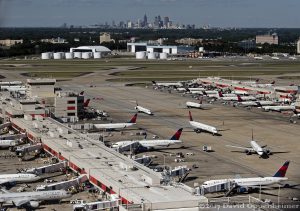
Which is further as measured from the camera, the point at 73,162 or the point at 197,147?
the point at 197,147

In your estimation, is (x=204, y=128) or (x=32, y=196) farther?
(x=204, y=128)

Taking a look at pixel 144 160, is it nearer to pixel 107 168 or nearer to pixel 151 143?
pixel 151 143

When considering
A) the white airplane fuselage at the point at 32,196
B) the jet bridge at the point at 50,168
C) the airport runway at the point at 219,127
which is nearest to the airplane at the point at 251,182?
the airport runway at the point at 219,127

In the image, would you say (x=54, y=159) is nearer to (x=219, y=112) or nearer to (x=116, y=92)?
(x=219, y=112)

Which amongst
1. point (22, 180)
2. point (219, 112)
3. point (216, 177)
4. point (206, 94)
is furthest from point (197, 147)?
point (206, 94)

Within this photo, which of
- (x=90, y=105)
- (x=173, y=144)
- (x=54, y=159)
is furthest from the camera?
(x=90, y=105)

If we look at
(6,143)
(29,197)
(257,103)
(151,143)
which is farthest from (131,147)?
(257,103)

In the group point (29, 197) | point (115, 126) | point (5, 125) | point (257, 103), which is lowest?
point (257, 103)

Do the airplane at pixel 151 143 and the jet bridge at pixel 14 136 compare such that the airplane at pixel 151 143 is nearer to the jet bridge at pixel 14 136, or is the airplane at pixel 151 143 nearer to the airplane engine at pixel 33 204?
the jet bridge at pixel 14 136
